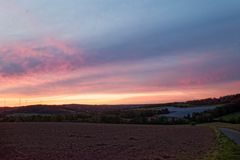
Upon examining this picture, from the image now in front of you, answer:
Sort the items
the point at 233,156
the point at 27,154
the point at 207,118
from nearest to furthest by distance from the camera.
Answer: the point at 233,156 < the point at 27,154 < the point at 207,118

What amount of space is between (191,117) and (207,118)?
7.81 m

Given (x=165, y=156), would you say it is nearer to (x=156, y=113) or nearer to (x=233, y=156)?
(x=233, y=156)

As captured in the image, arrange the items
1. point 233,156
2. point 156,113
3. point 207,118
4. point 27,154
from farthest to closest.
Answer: point 156,113 < point 207,118 < point 27,154 < point 233,156

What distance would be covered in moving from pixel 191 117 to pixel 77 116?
36.1 metres

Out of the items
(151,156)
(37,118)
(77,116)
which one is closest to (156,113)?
(77,116)

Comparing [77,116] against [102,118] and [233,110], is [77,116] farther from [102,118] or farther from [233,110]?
[233,110]

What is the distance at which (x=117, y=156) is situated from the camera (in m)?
29.4

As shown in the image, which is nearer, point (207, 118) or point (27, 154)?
point (27, 154)

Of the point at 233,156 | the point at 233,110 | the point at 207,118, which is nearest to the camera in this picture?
the point at 233,156

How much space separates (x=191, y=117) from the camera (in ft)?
424

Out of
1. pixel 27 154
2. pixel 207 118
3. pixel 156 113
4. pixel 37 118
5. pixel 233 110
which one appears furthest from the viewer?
pixel 156 113

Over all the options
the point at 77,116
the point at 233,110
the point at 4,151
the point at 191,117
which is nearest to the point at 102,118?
the point at 77,116

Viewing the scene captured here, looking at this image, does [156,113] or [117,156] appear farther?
[156,113]

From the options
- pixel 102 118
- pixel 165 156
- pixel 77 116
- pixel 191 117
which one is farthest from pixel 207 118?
pixel 165 156
